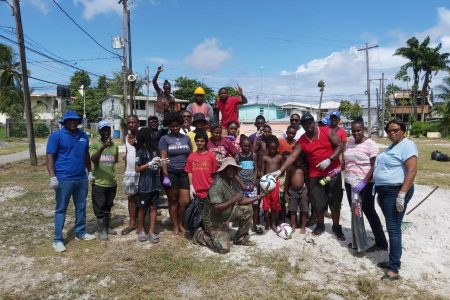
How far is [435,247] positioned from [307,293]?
257 cm

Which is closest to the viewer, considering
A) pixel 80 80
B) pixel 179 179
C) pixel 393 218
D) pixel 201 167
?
pixel 393 218

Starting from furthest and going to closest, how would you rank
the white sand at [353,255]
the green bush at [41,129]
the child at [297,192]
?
the green bush at [41,129], the child at [297,192], the white sand at [353,255]

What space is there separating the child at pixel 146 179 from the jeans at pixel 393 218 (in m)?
3.16

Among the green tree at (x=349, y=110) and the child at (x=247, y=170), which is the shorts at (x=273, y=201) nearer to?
→ the child at (x=247, y=170)

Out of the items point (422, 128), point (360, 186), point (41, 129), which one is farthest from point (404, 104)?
point (360, 186)

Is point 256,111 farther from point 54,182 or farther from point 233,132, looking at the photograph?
point 54,182

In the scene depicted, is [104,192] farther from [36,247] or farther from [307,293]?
[307,293]

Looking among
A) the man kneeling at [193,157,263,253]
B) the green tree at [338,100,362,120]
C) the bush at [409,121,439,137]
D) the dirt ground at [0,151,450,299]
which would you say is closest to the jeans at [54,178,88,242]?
the dirt ground at [0,151,450,299]

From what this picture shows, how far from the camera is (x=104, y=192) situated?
600cm

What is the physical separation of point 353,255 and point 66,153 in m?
4.26

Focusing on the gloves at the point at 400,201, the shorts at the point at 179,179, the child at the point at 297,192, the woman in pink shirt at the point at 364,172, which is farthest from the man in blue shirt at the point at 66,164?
the gloves at the point at 400,201

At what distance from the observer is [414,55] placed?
53.4 metres

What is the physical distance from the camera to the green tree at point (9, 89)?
37750 mm

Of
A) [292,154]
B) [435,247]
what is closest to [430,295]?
[435,247]
